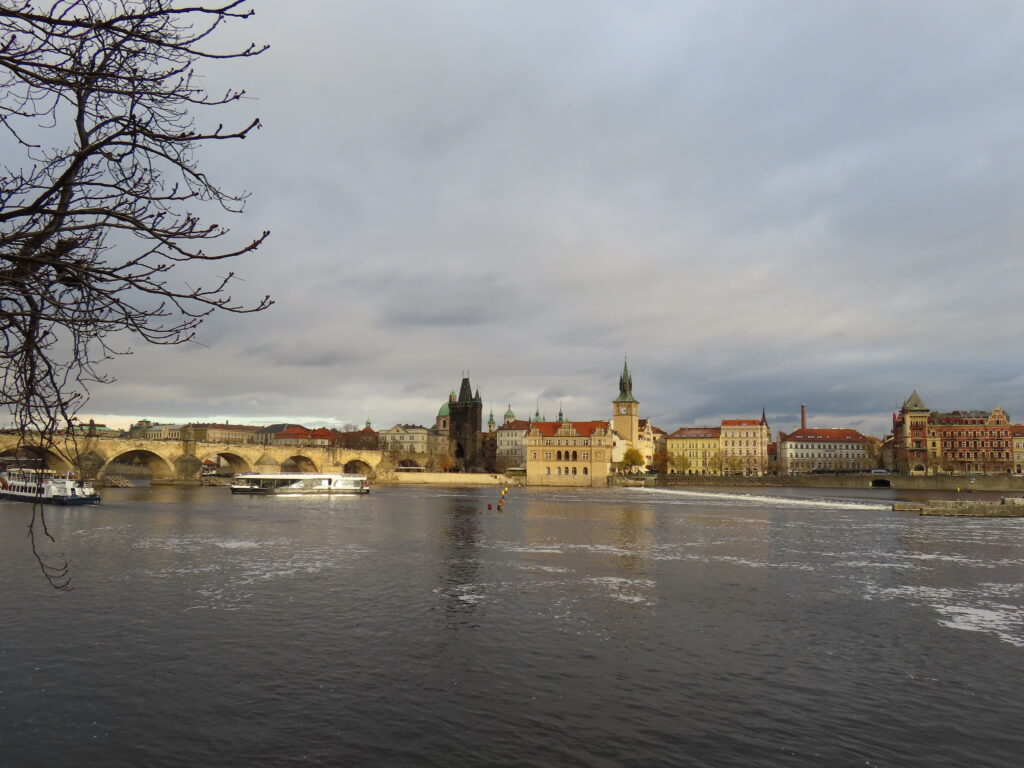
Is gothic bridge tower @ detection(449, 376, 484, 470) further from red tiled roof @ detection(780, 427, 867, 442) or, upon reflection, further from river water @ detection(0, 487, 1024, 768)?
river water @ detection(0, 487, 1024, 768)

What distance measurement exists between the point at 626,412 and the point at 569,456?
100 ft

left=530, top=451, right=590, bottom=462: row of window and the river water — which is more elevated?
left=530, top=451, right=590, bottom=462: row of window

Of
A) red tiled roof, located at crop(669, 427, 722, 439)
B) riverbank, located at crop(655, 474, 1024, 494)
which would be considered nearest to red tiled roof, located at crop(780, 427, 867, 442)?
red tiled roof, located at crop(669, 427, 722, 439)

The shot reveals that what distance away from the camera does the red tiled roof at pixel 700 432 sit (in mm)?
173200

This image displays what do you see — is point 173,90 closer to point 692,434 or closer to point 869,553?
point 869,553

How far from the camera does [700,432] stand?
175500 millimetres

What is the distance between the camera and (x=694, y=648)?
15.5 metres

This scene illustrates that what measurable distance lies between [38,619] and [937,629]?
73.0ft

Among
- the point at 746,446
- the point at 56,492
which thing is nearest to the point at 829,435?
the point at 746,446

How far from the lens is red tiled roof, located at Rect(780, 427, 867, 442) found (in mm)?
174500

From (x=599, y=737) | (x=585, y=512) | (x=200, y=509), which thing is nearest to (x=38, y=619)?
(x=599, y=737)

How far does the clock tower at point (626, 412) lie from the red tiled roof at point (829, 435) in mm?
45688

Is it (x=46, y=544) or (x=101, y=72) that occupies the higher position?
(x=101, y=72)

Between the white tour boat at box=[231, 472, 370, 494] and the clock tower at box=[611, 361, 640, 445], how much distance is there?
7675cm
